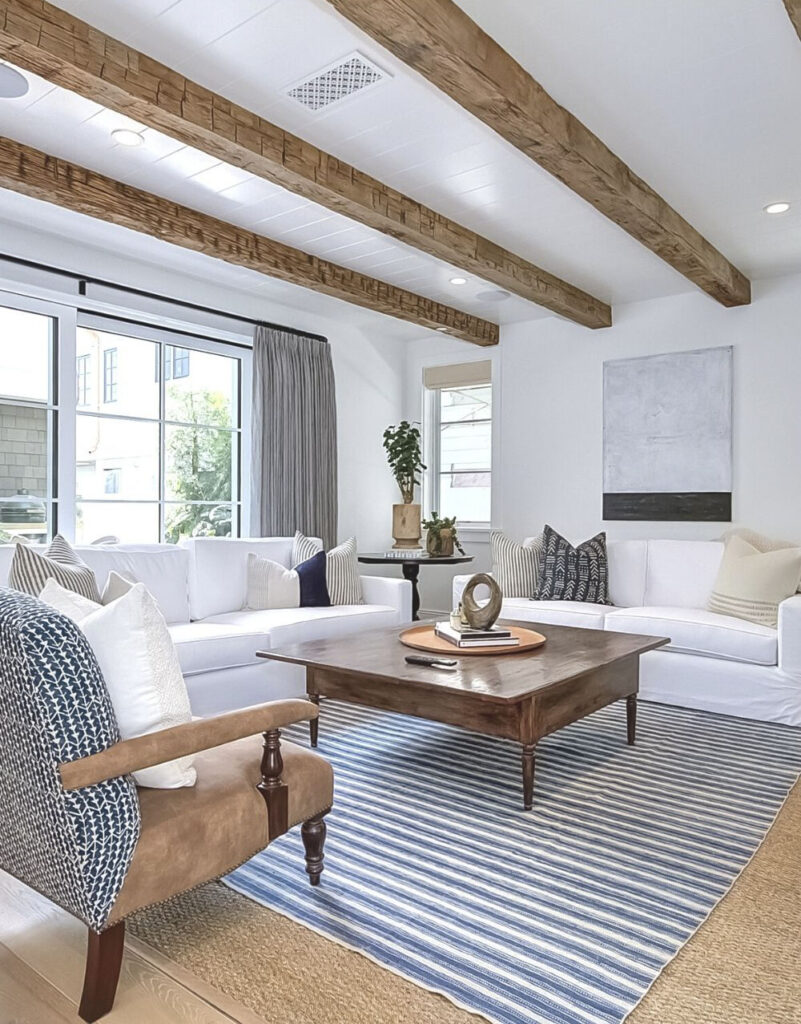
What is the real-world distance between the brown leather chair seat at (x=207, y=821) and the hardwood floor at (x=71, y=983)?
0.21 metres

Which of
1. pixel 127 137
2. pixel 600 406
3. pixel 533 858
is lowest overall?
pixel 533 858

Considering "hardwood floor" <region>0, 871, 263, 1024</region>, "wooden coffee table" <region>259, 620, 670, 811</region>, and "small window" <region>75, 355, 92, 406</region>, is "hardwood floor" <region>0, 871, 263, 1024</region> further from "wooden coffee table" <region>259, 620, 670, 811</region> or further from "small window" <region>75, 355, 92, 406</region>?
"small window" <region>75, 355, 92, 406</region>

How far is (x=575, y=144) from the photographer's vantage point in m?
2.83

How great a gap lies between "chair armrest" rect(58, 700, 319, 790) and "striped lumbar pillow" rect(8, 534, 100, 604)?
5.52ft

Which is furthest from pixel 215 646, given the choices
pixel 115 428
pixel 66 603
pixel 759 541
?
pixel 759 541

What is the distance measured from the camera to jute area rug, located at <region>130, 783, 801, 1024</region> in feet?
5.03

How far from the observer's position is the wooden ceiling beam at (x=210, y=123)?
2221 millimetres

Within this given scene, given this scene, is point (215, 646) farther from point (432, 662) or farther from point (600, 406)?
point (600, 406)

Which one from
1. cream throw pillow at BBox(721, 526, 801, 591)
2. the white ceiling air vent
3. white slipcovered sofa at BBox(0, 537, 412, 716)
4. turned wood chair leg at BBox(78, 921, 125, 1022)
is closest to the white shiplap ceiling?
the white ceiling air vent

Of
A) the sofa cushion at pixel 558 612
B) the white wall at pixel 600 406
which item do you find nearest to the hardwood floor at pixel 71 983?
the sofa cushion at pixel 558 612

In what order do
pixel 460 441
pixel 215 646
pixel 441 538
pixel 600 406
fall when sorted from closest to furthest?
pixel 215 646
pixel 600 406
pixel 441 538
pixel 460 441

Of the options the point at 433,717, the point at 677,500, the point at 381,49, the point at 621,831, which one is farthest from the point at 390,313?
the point at 621,831

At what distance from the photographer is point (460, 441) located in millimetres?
6465

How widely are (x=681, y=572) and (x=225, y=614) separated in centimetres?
275
